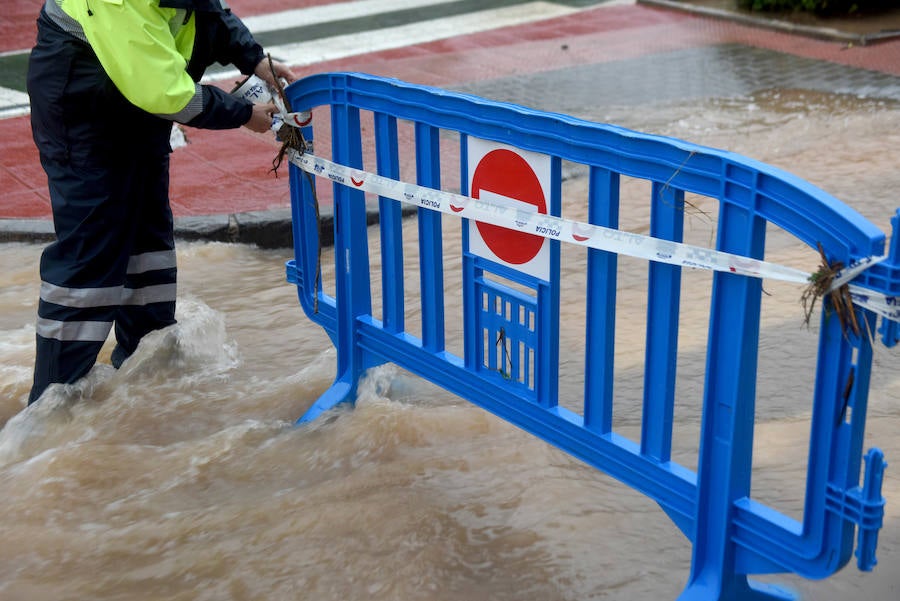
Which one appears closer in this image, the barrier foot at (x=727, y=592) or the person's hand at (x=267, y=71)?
the barrier foot at (x=727, y=592)

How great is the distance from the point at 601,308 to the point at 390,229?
99 centimetres

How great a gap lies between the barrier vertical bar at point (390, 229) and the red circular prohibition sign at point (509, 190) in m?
0.42

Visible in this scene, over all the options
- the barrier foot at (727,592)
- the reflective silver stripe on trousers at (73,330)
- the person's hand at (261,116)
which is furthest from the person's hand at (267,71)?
the barrier foot at (727,592)

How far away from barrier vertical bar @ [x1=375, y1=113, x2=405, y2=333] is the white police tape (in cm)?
6

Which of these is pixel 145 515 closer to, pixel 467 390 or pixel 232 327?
pixel 467 390

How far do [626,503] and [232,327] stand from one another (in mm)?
2194

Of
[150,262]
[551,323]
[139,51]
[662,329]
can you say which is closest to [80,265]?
[150,262]

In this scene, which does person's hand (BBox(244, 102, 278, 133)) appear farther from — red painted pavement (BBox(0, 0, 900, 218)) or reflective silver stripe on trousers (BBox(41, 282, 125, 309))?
red painted pavement (BBox(0, 0, 900, 218))

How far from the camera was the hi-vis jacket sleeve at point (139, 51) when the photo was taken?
328 centimetres

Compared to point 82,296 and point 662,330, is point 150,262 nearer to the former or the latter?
point 82,296

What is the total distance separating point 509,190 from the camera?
295 cm

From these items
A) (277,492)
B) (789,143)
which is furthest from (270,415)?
(789,143)

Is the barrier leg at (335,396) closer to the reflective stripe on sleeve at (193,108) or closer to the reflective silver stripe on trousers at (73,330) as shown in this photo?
the reflective silver stripe on trousers at (73,330)

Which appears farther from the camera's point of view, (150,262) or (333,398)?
(150,262)
